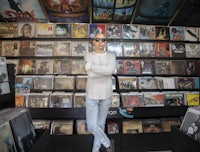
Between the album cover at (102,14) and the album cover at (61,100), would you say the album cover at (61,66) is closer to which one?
the album cover at (61,100)

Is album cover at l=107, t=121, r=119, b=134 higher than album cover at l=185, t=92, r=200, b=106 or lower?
lower

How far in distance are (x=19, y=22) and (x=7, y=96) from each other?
1.83m

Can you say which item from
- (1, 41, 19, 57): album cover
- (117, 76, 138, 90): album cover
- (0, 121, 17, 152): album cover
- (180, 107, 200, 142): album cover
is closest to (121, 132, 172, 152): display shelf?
(117, 76, 138, 90): album cover

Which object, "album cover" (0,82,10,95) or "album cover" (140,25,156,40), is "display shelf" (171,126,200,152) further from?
"album cover" (140,25,156,40)

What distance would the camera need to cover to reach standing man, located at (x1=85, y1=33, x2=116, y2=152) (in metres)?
1.82

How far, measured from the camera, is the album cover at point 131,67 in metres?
2.91

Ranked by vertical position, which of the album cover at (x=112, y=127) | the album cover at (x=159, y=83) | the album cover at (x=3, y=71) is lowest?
the album cover at (x=112, y=127)

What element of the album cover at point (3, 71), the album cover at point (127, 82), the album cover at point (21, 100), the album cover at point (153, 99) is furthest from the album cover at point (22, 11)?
the album cover at point (153, 99)

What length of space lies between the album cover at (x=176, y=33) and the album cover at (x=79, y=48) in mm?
1386

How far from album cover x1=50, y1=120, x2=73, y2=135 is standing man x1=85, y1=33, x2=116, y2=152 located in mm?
849

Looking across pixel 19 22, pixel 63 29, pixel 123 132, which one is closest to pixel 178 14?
pixel 63 29

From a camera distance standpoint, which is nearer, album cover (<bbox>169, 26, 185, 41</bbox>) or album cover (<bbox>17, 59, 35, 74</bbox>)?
album cover (<bbox>17, 59, 35, 74</bbox>)

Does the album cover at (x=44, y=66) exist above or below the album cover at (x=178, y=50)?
below

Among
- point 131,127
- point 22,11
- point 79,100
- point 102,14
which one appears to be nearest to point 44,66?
point 79,100
